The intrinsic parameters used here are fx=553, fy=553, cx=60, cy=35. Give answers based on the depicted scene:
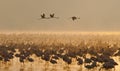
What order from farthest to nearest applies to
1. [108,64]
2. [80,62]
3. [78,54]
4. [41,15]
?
1. [78,54]
2. [80,62]
3. [108,64]
4. [41,15]

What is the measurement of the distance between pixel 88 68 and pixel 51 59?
5.42 m

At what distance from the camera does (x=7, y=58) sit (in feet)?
183

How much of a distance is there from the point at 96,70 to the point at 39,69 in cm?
537

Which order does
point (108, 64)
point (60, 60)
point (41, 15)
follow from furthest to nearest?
1. point (60, 60)
2. point (108, 64)
3. point (41, 15)

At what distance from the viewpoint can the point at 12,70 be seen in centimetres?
5034

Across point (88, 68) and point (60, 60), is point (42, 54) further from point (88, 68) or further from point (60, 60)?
point (88, 68)

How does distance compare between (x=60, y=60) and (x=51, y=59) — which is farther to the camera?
(x=60, y=60)

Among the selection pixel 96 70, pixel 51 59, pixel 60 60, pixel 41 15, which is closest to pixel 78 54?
pixel 60 60

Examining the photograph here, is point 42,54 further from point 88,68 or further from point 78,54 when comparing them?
point 88,68

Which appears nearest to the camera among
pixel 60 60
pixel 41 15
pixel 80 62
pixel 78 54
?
pixel 41 15

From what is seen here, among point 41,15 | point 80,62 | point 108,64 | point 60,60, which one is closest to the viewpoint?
point 41,15

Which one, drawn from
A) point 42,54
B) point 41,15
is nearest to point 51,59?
point 42,54

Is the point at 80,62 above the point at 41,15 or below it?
below

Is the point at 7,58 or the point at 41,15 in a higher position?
the point at 41,15
